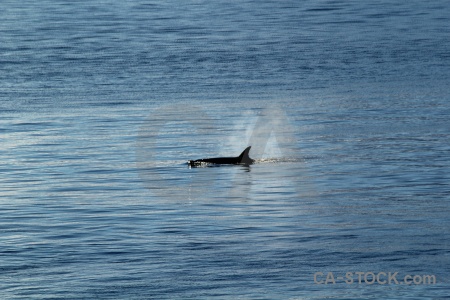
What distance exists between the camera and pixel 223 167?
38.9 metres

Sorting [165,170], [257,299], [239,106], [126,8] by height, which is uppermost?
[126,8]

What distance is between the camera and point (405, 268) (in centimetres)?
2484

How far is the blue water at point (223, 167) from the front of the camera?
25.2m

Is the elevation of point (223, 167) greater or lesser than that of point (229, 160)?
lesser

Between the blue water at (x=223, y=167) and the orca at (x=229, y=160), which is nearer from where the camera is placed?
the blue water at (x=223, y=167)

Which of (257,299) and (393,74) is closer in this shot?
(257,299)

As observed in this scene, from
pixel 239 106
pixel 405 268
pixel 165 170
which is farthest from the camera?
pixel 239 106

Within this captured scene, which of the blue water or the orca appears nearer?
the blue water

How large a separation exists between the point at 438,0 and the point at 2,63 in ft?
185

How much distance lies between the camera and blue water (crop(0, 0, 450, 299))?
2516cm

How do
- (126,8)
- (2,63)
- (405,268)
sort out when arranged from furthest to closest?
(126,8) < (2,63) < (405,268)

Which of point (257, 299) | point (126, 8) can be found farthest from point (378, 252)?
point (126, 8)

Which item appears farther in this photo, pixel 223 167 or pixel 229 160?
pixel 229 160

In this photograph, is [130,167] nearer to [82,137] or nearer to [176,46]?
[82,137]
